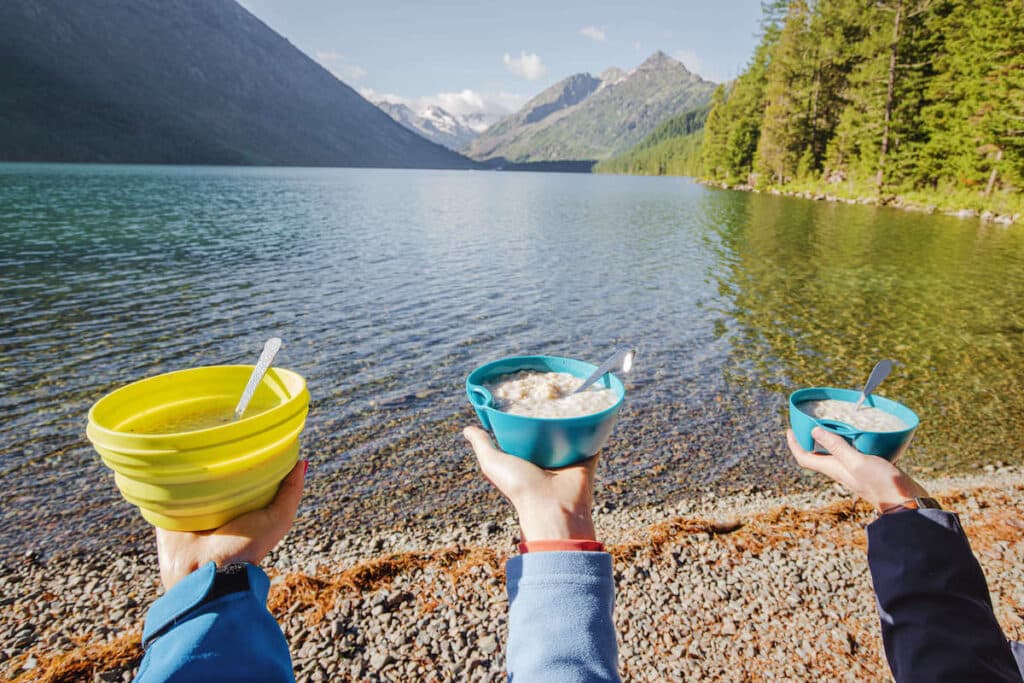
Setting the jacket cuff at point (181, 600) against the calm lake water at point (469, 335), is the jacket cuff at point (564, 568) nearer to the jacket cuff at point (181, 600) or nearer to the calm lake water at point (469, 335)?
the jacket cuff at point (181, 600)

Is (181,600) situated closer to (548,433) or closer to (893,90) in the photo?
(548,433)

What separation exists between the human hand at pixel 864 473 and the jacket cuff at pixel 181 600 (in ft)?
8.22

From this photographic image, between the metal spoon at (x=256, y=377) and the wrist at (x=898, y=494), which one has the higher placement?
the metal spoon at (x=256, y=377)

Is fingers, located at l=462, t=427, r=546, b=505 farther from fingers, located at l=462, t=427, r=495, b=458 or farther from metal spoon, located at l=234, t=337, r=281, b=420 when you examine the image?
metal spoon, located at l=234, t=337, r=281, b=420

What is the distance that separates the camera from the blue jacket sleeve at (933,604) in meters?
1.68

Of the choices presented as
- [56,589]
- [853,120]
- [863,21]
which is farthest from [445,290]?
[863,21]

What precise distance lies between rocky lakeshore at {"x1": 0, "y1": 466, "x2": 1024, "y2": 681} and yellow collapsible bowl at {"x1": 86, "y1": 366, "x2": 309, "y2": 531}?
130 inches

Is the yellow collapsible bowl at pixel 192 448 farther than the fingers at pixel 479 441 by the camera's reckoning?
No

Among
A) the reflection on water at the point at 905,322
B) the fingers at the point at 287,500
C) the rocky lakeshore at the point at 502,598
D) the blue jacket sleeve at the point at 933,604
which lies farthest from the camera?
the reflection on water at the point at 905,322

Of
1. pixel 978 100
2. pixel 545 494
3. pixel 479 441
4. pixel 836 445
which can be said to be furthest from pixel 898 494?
pixel 978 100

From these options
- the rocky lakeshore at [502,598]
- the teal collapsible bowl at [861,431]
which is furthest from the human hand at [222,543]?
the rocky lakeshore at [502,598]

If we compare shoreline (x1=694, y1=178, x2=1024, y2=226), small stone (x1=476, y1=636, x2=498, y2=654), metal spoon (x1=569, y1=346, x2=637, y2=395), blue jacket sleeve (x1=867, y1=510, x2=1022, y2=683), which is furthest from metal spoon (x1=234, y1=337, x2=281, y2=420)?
shoreline (x1=694, y1=178, x2=1024, y2=226)

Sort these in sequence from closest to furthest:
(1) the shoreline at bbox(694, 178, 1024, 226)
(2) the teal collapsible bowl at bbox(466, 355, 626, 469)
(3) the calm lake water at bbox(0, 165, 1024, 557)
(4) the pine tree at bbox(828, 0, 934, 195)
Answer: (2) the teal collapsible bowl at bbox(466, 355, 626, 469)
(3) the calm lake water at bbox(0, 165, 1024, 557)
(1) the shoreline at bbox(694, 178, 1024, 226)
(4) the pine tree at bbox(828, 0, 934, 195)

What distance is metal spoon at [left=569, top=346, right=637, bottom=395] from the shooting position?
2.27 m
